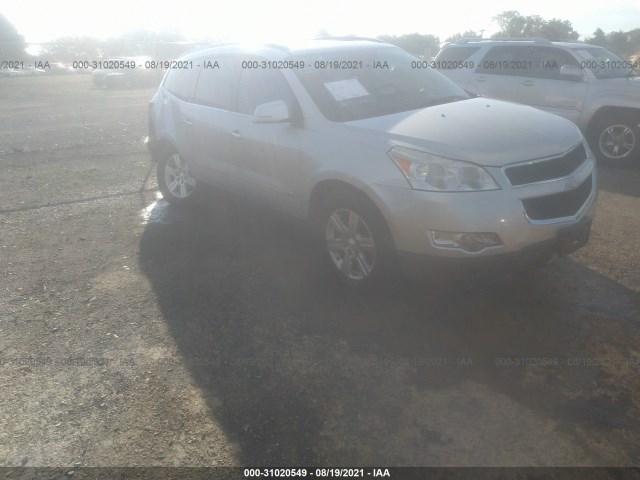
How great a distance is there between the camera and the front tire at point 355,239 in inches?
156

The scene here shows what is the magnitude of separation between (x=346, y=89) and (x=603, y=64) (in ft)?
19.3

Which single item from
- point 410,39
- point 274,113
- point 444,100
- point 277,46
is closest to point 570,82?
point 444,100

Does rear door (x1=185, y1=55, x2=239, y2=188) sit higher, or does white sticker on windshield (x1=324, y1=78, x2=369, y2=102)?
white sticker on windshield (x1=324, y1=78, x2=369, y2=102)

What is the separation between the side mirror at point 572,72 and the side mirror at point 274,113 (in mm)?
5657

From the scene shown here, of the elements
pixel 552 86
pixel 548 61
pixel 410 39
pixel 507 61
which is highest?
pixel 548 61

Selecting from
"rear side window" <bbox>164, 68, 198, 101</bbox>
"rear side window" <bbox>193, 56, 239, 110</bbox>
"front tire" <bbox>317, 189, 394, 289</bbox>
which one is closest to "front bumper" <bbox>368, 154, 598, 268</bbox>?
"front tire" <bbox>317, 189, 394, 289</bbox>

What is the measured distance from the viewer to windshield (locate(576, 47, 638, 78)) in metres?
8.52

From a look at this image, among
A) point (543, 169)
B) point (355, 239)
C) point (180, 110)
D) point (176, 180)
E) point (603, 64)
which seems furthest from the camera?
point (603, 64)

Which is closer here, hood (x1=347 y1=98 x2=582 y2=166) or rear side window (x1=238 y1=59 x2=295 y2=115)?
hood (x1=347 y1=98 x2=582 y2=166)

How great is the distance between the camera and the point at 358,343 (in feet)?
12.3

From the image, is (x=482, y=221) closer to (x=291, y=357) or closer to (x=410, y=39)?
(x=291, y=357)

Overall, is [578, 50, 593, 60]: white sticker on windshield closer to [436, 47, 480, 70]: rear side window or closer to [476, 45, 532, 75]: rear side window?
[476, 45, 532, 75]: rear side window

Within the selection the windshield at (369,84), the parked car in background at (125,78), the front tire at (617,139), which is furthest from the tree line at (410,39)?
the windshield at (369,84)

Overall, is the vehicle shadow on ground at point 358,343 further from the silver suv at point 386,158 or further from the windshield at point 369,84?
the windshield at point 369,84
